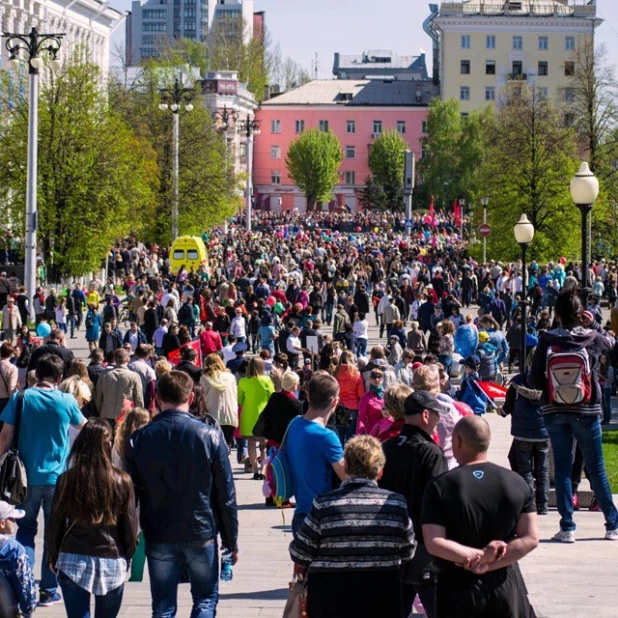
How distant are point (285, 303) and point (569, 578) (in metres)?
28.5

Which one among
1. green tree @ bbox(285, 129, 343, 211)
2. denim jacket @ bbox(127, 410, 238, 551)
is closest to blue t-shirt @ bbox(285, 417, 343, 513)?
denim jacket @ bbox(127, 410, 238, 551)

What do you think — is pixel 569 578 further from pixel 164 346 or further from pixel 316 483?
pixel 164 346

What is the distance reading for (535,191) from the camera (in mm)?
51188

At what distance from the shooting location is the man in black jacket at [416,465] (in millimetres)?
8141

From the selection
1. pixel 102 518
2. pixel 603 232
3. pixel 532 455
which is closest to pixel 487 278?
pixel 603 232

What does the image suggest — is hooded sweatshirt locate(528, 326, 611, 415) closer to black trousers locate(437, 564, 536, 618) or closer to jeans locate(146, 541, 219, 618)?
jeans locate(146, 541, 219, 618)

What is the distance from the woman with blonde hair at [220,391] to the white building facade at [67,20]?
183 feet

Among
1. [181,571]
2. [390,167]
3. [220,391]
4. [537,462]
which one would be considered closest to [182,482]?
[181,571]

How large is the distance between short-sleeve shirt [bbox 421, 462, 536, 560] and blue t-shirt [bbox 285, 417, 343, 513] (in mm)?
1943

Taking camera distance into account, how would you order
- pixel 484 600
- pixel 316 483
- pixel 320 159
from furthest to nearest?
pixel 320 159
pixel 316 483
pixel 484 600

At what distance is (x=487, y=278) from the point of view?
1748 inches

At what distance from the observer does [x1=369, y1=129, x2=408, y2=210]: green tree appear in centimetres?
12738

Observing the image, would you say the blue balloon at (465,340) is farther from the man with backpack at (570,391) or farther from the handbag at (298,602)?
the handbag at (298,602)

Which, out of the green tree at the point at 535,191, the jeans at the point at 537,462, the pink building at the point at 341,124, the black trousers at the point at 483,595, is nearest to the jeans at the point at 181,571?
the black trousers at the point at 483,595
